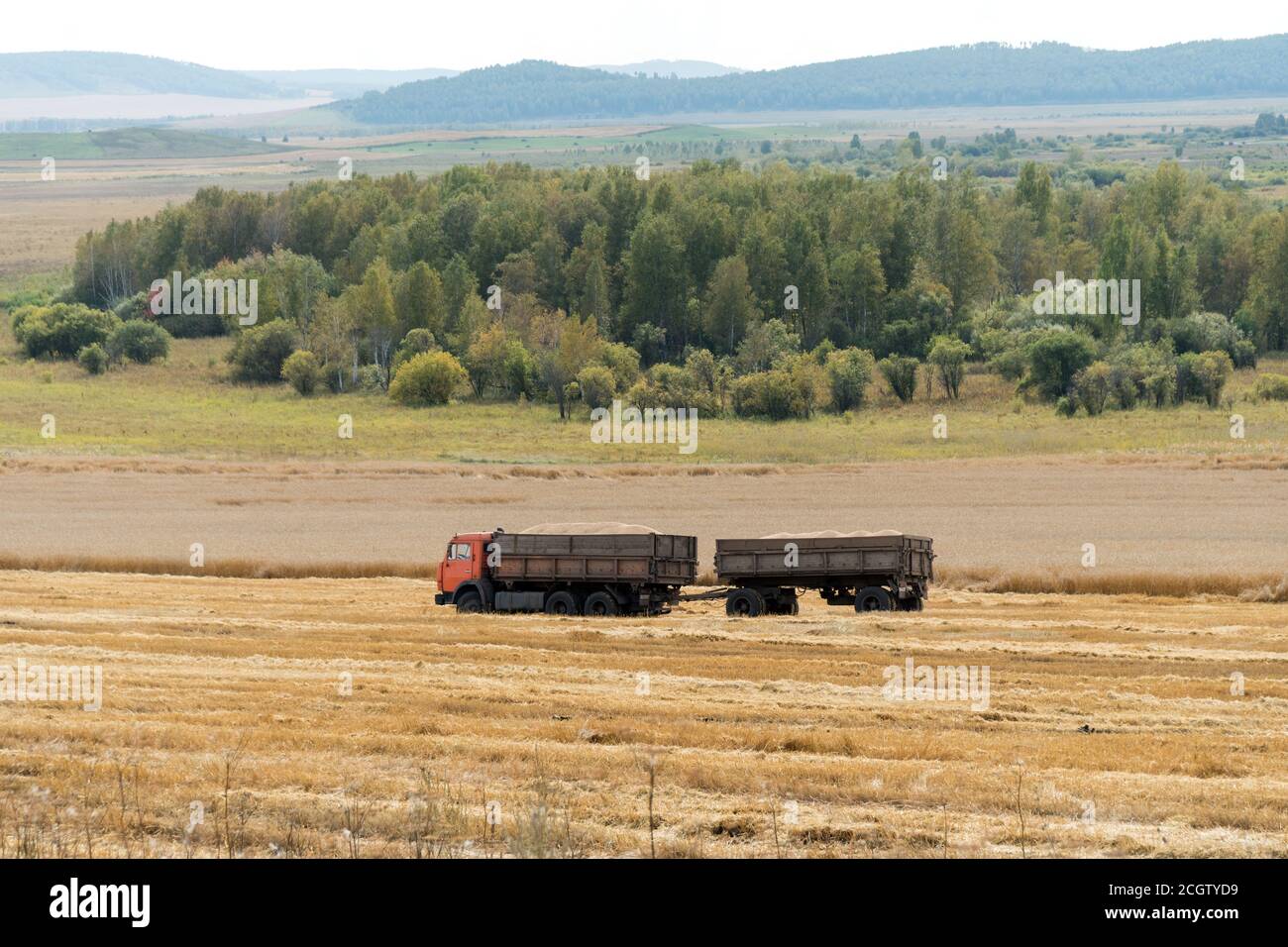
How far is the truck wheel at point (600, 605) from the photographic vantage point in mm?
33344

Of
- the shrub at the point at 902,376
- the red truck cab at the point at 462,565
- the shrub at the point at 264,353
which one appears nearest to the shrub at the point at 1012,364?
the shrub at the point at 902,376

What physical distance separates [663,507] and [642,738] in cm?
3803

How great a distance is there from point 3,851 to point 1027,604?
84.5 ft

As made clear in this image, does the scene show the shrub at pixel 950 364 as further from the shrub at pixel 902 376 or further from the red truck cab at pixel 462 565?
the red truck cab at pixel 462 565

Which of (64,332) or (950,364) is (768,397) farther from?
(64,332)

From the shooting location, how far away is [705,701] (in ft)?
72.2

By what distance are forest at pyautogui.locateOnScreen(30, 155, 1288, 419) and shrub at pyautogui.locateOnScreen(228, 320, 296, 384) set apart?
161 mm

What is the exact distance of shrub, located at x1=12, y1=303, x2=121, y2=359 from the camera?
4808 inches

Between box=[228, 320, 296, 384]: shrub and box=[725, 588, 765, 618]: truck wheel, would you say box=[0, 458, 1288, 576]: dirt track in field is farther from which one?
box=[228, 320, 296, 384]: shrub

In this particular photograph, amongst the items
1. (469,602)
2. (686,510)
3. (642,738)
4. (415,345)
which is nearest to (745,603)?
(469,602)

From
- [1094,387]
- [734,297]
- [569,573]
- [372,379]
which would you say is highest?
[734,297]

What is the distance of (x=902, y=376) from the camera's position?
100188 mm

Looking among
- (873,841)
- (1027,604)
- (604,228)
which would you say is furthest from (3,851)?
(604,228)
